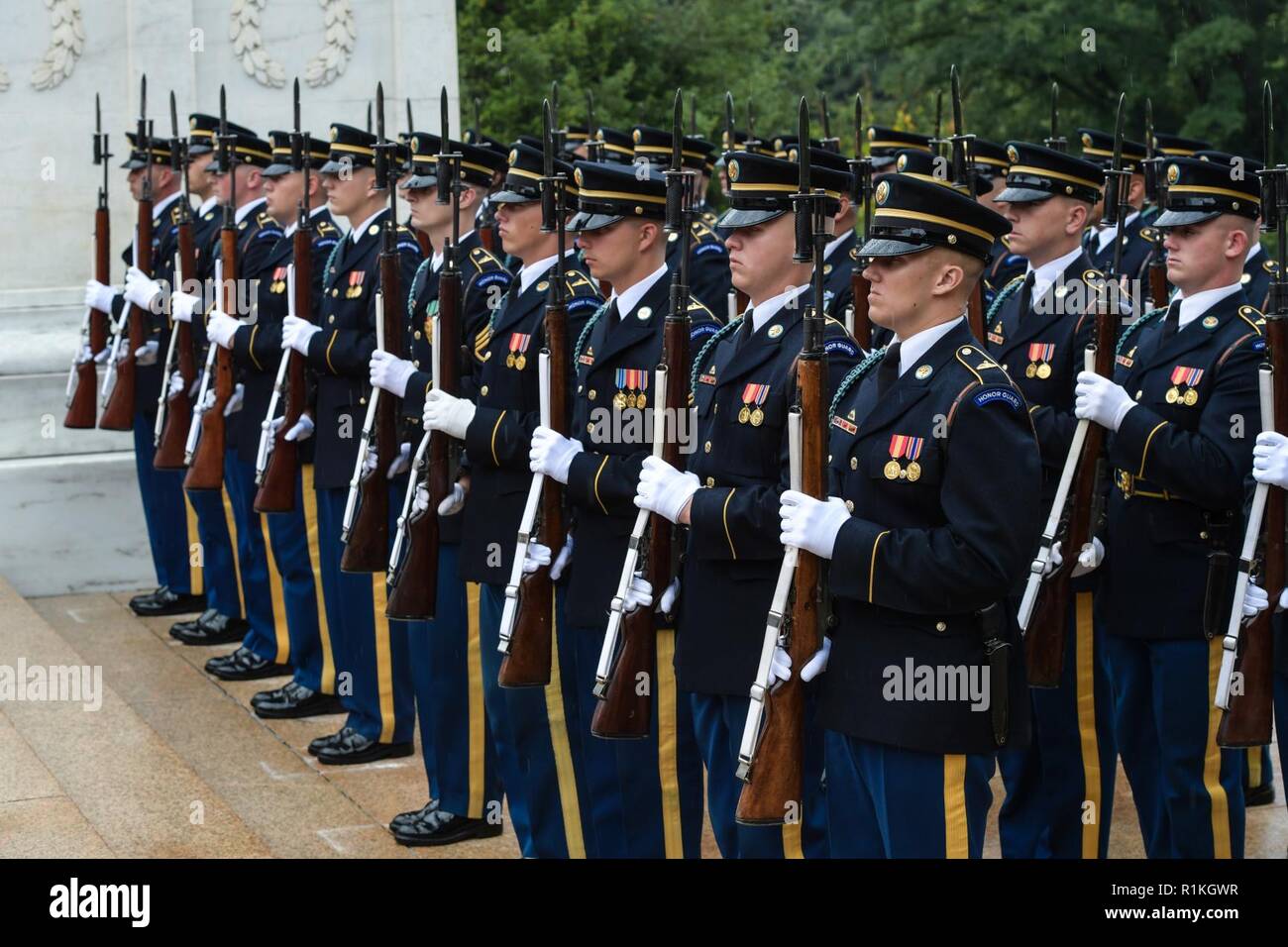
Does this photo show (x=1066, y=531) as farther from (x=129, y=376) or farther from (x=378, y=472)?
(x=129, y=376)

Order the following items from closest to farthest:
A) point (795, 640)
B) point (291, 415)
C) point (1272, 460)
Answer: point (795, 640), point (1272, 460), point (291, 415)

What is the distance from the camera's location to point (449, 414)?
19.4ft

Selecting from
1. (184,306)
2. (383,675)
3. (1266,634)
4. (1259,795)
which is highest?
(184,306)

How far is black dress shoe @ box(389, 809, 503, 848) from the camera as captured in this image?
636cm

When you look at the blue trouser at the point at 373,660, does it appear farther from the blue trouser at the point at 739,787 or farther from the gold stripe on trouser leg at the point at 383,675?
the blue trouser at the point at 739,787

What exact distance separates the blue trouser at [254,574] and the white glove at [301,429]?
41.7 inches

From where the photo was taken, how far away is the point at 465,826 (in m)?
6.45

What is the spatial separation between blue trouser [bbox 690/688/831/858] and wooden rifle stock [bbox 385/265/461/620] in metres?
1.34

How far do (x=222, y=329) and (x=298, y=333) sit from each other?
84 centimetres

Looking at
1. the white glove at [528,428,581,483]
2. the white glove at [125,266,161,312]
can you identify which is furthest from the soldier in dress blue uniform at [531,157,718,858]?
the white glove at [125,266,161,312]

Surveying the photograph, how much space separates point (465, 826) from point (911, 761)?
8.57 feet

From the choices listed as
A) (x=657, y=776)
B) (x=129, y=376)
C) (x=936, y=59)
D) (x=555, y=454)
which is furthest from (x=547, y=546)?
(x=936, y=59)
